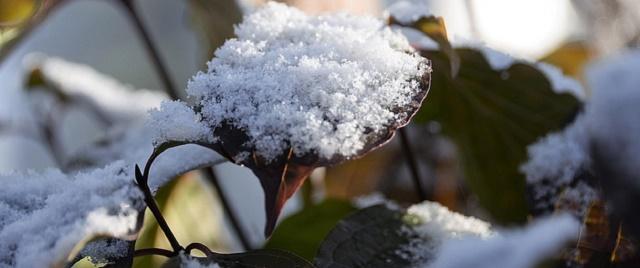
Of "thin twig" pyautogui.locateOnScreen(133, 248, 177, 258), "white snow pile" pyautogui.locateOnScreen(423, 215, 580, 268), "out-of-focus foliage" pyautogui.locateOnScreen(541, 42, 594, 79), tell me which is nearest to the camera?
"white snow pile" pyautogui.locateOnScreen(423, 215, 580, 268)

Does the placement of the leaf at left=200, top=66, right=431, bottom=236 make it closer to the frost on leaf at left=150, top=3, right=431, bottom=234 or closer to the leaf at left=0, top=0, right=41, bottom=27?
the frost on leaf at left=150, top=3, right=431, bottom=234

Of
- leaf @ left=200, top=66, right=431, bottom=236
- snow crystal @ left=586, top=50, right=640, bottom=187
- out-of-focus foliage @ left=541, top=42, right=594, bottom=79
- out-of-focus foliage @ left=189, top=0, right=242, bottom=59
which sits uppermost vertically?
out-of-focus foliage @ left=541, top=42, right=594, bottom=79

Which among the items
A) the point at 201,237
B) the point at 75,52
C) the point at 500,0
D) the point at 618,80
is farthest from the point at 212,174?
the point at 75,52

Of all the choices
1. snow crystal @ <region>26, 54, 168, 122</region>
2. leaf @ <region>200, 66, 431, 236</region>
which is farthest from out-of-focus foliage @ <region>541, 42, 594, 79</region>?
leaf @ <region>200, 66, 431, 236</region>

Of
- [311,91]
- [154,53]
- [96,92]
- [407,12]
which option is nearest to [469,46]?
[407,12]

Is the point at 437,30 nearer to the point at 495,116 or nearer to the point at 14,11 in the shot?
the point at 495,116

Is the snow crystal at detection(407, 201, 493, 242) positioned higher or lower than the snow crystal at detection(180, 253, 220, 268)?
higher

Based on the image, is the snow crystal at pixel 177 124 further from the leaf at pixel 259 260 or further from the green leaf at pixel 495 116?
the green leaf at pixel 495 116
